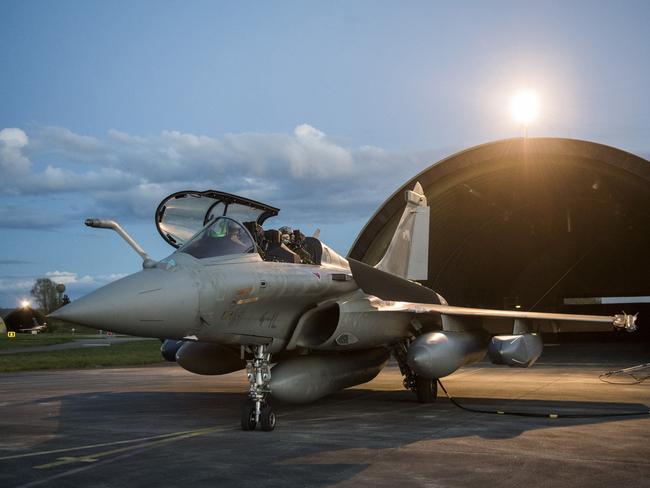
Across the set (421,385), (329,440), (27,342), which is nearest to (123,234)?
(329,440)

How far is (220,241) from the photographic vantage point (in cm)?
883

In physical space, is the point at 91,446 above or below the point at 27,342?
below

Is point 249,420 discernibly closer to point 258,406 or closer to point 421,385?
point 258,406

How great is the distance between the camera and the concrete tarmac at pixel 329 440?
599cm

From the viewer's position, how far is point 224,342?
902cm

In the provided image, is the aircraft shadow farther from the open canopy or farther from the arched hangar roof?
the arched hangar roof

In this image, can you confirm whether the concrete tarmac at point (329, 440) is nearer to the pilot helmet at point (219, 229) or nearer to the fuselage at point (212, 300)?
the fuselage at point (212, 300)

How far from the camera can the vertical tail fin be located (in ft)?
50.7

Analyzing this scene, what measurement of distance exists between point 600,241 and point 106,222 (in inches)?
1353

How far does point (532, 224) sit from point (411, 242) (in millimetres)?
20681

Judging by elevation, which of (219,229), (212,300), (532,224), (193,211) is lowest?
(212,300)

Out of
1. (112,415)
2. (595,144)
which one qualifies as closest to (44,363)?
(112,415)

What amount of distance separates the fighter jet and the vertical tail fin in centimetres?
256

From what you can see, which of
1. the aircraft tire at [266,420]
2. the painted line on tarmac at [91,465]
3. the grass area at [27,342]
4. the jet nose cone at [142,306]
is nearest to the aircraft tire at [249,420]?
the aircraft tire at [266,420]
